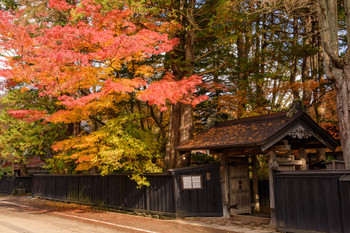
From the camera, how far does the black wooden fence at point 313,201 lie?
8.82 meters

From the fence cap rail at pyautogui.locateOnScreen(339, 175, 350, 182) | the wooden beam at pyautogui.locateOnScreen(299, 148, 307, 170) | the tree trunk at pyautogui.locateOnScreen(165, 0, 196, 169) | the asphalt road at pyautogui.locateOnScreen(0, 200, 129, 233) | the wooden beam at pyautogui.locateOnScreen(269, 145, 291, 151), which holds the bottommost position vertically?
the asphalt road at pyautogui.locateOnScreen(0, 200, 129, 233)

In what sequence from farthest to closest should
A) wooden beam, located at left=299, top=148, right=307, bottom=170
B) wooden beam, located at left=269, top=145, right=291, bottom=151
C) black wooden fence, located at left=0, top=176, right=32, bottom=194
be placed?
black wooden fence, located at left=0, top=176, right=32, bottom=194, wooden beam, located at left=299, top=148, right=307, bottom=170, wooden beam, located at left=269, top=145, right=291, bottom=151

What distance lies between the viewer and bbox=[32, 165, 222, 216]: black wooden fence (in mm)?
13594

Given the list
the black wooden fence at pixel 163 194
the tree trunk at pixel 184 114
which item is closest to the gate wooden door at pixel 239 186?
the black wooden fence at pixel 163 194

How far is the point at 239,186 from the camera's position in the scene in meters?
14.0

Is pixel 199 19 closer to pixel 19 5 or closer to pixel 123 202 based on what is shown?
pixel 123 202

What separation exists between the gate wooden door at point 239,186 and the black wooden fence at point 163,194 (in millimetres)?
610

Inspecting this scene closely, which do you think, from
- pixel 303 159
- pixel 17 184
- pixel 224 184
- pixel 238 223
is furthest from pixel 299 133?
pixel 17 184

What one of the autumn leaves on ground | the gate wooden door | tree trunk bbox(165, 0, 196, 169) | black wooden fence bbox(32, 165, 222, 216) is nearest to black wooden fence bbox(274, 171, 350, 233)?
the gate wooden door

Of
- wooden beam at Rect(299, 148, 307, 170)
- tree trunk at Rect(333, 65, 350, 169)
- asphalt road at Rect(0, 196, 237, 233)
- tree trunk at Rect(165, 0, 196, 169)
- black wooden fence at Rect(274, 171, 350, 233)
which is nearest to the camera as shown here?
black wooden fence at Rect(274, 171, 350, 233)

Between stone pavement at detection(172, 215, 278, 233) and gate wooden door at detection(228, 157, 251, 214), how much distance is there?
0.72m

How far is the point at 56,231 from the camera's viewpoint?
36.4ft

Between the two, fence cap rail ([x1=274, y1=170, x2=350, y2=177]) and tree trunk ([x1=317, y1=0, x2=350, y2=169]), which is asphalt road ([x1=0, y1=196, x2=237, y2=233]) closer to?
fence cap rail ([x1=274, y1=170, x2=350, y2=177])

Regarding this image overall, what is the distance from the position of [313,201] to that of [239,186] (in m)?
4.71
